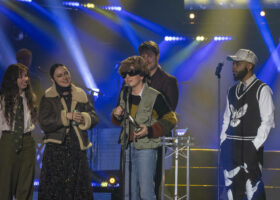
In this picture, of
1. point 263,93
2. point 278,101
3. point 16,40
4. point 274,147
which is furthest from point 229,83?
point 263,93

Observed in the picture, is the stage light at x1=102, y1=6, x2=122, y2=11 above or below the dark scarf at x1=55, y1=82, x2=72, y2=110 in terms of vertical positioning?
above

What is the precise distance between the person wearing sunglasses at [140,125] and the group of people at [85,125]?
1 centimetres

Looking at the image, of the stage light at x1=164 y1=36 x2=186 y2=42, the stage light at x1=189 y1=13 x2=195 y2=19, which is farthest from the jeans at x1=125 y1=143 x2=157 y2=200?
the stage light at x1=164 y1=36 x2=186 y2=42

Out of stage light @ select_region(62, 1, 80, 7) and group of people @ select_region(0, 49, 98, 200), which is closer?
group of people @ select_region(0, 49, 98, 200)

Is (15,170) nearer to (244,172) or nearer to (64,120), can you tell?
(64,120)

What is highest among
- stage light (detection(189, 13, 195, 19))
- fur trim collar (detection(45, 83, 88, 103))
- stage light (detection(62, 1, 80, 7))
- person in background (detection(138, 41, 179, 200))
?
stage light (detection(62, 1, 80, 7))

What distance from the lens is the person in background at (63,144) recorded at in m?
4.91

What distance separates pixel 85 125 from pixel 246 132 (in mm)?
1878

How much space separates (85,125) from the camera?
501 centimetres

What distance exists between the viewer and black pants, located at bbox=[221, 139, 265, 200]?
499 cm

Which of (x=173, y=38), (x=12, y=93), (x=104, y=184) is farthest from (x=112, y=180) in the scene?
(x=173, y=38)

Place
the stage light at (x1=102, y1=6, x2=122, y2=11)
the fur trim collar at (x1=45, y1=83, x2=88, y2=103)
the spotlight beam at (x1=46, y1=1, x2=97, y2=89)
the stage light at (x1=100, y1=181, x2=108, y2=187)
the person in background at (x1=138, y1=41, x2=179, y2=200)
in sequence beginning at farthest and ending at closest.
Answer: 1. the spotlight beam at (x1=46, y1=1, x2=97, y2=89)
2. the stage light at (x1=102, y1=6, x2=122, y2=11)
3. the stage light at (x1=100, y1=181, x2=108, y2=187)
4. the person in background at (x1=138, y1=41, x2=179, y2=200)
5. the fur trim collar at (x1=45, y1=83, x2=88, y2=103)

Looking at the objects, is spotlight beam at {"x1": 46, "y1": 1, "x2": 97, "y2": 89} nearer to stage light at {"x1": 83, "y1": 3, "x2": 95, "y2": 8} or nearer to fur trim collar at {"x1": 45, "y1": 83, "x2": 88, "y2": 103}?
stage light at {"x1": 83, "y1": 3, "x2": 95, "y2": 8}

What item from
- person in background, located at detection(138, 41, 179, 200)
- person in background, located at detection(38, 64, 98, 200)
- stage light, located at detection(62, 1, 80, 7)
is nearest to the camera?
person in background, located at detection(38, 64, 98, 200)
